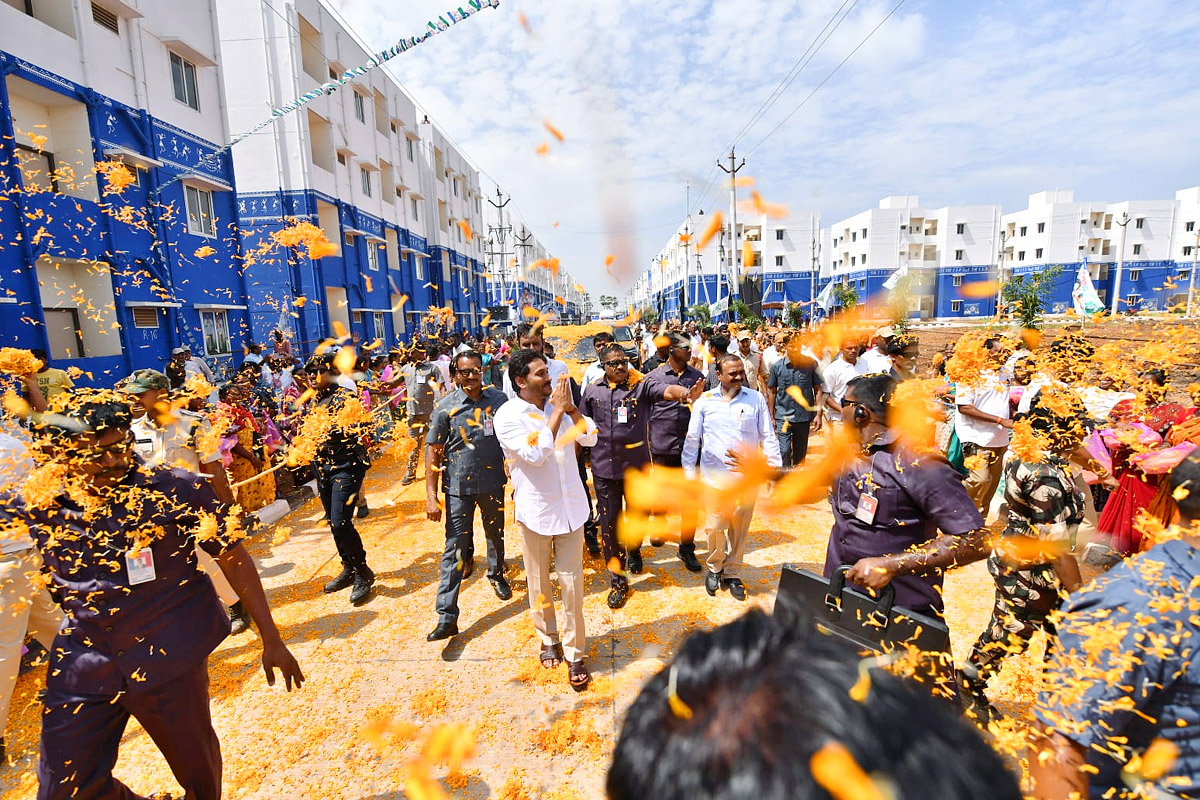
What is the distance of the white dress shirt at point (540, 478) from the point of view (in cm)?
335

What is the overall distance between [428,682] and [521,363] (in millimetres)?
2146

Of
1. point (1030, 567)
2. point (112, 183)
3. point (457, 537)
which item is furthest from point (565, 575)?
point (112, 183)

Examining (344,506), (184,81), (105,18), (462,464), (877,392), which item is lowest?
(344,506)

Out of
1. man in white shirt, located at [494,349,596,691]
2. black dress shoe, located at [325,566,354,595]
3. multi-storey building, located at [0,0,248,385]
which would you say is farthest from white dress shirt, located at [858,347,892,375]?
multi-storey building, located at [0,0,248,385]

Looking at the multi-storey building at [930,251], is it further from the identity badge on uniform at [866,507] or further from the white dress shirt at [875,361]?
the identity badge on uniform at [866,507]

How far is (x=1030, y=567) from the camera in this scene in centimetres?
286

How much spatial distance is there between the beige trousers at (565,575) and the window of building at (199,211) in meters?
14.5

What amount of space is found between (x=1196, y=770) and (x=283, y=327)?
20.4 m

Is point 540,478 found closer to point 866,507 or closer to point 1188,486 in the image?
point 866,507

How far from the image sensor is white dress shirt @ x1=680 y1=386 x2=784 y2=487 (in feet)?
14.3

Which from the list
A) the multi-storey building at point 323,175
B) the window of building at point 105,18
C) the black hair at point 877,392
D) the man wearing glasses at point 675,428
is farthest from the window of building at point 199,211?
the black hair at point 877,392

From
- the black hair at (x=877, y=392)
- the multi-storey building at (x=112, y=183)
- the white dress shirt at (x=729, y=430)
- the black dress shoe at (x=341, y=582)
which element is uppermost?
the multi-storey building at (x=112, y=183)

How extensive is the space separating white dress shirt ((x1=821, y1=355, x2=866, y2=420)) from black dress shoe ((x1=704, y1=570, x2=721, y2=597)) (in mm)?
3065

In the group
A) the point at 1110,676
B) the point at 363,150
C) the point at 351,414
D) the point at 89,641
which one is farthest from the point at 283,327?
the point at 1110,676
